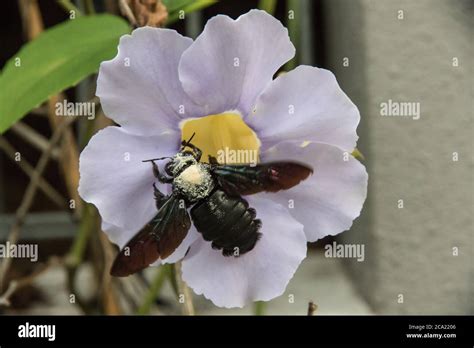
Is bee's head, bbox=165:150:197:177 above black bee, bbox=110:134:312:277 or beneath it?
above

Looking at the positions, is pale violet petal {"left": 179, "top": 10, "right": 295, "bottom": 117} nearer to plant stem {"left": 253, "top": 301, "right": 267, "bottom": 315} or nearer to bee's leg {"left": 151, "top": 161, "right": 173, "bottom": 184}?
bee's leg {"left": 151, "top": 161, "right": 173, "bottom": 184}

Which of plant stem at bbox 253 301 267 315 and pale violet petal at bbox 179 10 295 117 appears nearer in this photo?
pale violet petal at bbox 179 10 295 117

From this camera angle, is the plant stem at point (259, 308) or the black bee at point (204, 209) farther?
the plant stem at point (259, 308)

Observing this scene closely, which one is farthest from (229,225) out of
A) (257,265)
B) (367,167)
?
(367,167)

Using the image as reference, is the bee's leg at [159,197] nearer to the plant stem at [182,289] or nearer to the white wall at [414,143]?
the plant stem at [182,289]

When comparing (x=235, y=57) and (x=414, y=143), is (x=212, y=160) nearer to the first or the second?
(x=235, y=57)

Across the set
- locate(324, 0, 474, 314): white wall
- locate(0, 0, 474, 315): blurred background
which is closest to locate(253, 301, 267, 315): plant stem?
locate(0, 0, 474, 315): blurred background

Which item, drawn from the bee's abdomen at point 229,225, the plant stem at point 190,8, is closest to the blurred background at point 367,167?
the plant stem at point 190,8
